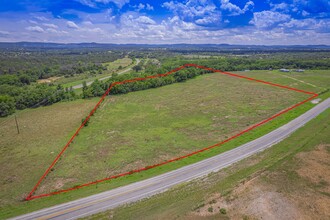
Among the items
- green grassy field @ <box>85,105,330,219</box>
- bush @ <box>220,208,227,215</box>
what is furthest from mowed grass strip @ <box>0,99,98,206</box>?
bush @ <box>220,208,227,215</box>

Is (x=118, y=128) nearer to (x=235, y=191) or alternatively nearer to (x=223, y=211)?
(x=235, y=191)

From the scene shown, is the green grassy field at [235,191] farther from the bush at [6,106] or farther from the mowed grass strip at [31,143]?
the bush at [6,106]

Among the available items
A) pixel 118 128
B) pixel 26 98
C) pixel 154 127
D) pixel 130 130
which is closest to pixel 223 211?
pixel 154 127

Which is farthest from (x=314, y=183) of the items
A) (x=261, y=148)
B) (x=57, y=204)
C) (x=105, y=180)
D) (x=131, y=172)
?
(x=57, y=204)

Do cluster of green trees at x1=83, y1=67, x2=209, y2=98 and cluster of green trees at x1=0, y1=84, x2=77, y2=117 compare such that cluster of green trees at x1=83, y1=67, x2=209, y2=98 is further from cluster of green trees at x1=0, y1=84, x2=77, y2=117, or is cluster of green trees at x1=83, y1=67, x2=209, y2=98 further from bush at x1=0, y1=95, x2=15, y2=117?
bush at x1=0, y1=95, x2=15, y2=117

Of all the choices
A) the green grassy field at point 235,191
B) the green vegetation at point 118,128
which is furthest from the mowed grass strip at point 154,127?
the green grassy field at point 235,191
